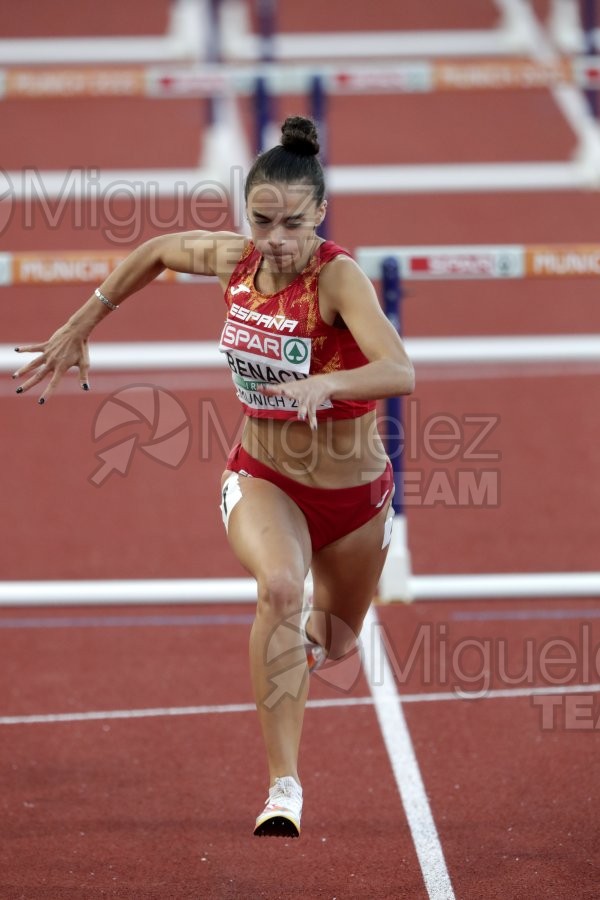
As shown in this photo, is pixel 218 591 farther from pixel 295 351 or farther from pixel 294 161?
pixel 294 161

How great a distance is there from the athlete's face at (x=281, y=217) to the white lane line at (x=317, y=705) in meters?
1.95

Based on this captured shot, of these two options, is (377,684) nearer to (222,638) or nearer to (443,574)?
(222,638)

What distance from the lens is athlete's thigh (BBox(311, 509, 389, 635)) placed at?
383cm

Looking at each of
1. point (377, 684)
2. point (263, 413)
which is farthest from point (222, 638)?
point (263, 413)

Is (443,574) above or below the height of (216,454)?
below

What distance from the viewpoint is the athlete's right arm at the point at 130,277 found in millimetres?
3715

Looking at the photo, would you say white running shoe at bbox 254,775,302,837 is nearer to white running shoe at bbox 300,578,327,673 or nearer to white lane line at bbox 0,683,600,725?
white running shoe at bbox 300,578,327,673

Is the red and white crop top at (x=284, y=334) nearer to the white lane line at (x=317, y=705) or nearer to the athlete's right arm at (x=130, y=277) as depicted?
the athlete's right arm at (x=130, y=277)

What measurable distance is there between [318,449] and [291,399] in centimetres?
26

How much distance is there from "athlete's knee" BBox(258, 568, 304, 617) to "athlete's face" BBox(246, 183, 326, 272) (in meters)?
0.74

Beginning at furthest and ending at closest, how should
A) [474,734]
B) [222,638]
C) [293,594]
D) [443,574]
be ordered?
[443,574]
[222,638]
[474,734]
[293,594]

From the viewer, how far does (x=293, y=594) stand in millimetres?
3385

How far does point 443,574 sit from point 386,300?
4.20 ft

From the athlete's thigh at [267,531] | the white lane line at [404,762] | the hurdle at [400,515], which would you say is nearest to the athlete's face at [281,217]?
the athlete's thigh at [267,531]
